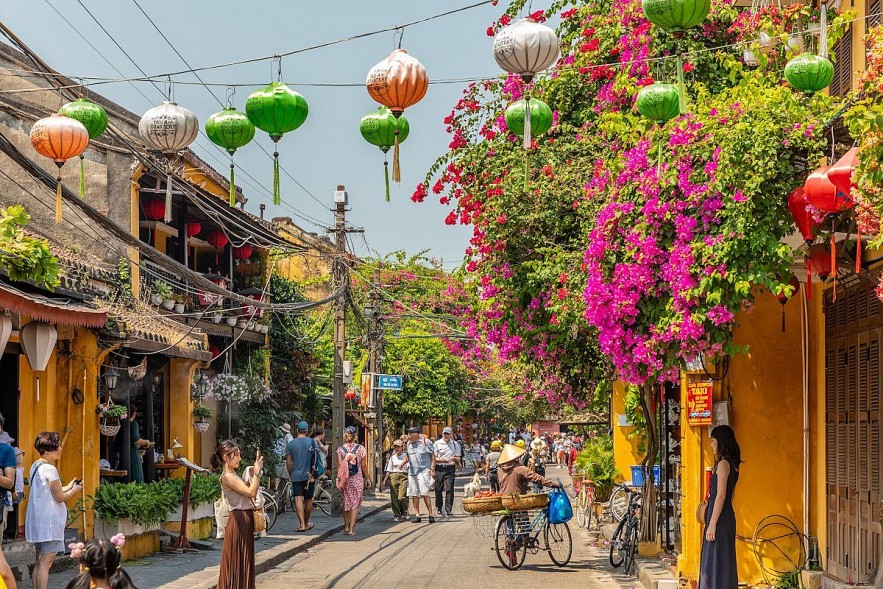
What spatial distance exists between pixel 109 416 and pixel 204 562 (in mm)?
2554

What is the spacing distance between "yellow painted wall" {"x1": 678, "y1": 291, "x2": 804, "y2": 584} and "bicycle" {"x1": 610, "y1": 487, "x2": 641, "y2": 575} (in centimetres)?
261

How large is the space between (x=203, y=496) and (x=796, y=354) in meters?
10.4

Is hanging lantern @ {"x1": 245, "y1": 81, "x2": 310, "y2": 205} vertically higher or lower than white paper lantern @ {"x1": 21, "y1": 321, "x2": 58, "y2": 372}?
higher

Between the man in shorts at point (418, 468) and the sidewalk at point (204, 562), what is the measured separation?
6.08 ft

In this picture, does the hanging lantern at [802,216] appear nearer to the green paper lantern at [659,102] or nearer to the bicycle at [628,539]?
the green paper lantern at [659,102]

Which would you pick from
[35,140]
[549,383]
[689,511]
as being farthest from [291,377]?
[35,140]

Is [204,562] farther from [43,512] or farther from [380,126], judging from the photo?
[380,126]

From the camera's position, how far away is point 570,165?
1772 centimetres

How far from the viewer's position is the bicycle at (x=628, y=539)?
16.4 metres

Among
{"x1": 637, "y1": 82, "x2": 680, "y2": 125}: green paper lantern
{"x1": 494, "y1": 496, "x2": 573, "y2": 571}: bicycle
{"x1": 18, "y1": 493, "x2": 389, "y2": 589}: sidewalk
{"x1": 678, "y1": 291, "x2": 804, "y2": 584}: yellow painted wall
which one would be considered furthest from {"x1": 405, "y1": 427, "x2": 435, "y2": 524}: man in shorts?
{"x1": 637, "y1": 82, "x2": 680, "y2": 125}: green paper lantern

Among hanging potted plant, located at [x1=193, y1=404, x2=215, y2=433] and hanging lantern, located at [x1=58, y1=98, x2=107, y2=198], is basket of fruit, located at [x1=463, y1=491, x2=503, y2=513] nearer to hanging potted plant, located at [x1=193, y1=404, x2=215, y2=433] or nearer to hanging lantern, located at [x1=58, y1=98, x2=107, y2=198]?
hanging lantern, located at [x1=58, y1=98, x2=107, y2=198]

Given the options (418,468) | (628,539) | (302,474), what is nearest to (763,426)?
(628,539)

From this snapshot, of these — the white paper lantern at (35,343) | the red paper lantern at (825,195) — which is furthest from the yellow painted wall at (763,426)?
the white paper lantern at (35,343)

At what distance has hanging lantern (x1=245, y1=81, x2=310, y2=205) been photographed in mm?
9844
